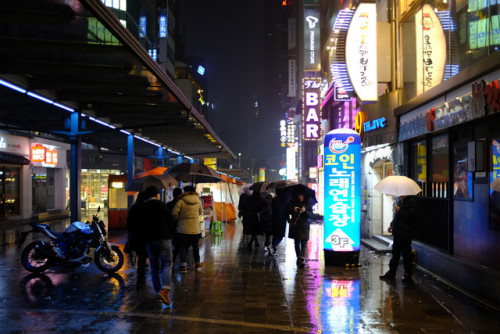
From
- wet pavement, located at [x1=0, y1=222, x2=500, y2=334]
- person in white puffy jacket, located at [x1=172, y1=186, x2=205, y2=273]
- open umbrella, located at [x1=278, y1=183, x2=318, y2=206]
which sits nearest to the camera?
wet pavement, located at [x1=0, y1=222, x2=500, y2=334]

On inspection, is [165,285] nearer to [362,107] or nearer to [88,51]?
[88,51]

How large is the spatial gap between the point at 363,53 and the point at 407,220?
596 cm

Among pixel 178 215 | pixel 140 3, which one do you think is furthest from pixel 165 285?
pixel 140 3

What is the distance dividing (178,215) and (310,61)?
2685 centimetres

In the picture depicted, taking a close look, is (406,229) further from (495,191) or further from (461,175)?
(495,191)

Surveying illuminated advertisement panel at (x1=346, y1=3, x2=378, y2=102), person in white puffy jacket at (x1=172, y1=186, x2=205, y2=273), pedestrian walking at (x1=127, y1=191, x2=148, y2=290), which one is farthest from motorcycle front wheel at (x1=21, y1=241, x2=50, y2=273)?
illuminated advertisement panel at (x1=346, y1=3, x2=378, y2=102)

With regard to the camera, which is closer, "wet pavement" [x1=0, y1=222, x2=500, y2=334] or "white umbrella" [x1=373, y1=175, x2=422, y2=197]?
"wet pavement" [x1=0, y1=222, x2=500, y2=334]

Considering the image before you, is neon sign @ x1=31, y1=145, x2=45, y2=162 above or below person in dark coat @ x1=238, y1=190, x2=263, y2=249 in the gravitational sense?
above

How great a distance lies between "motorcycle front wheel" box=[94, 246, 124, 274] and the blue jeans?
2.56 metres

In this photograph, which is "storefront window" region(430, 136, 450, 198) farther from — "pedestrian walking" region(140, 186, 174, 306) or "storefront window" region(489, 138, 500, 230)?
"pedestrian walking" region(140, 186, 174, 306)

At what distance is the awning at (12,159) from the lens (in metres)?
22.1

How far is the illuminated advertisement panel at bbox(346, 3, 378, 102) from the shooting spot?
1324 cm

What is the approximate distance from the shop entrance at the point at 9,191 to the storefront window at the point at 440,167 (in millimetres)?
20664

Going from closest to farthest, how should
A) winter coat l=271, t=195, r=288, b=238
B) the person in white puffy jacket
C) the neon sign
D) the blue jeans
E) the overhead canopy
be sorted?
the overhead canopy → the blue jeans → the person in white puffy jacket → winter coat l=271, t=195, r=288, b=238 → the neon sign
